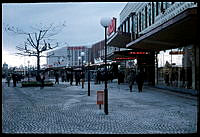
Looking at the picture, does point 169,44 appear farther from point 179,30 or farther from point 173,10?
point 179,30

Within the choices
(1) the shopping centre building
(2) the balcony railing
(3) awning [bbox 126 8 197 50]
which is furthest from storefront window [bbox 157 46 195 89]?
(2) the balcony railing

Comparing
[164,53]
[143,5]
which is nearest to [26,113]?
[164,53]

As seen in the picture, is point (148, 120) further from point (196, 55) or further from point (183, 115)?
point (196, 55)

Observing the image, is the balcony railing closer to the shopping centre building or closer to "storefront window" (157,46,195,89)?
the shopping centre building

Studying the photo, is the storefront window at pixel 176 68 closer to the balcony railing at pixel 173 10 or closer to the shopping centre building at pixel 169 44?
the shopping centre building at pixel 169 44

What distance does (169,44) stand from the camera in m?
21.0

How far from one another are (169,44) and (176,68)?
2.01m

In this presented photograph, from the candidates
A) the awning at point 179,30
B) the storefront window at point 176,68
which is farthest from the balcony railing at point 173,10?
the storefront window at point 176,68

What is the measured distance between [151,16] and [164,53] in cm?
640

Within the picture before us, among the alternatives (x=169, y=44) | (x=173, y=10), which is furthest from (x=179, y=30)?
(x=173, y=10)

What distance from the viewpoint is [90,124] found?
331 inches

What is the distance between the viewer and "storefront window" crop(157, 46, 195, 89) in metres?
19.0

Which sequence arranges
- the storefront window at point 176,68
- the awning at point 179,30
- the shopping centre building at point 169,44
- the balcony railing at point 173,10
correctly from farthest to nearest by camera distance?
1. the storefront window at point 176,68
2. the balcony railing at point 173,10
3. the shopping centre building at point 169,44
4. the awning at point 179,30

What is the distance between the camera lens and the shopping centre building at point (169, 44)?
561 inches
